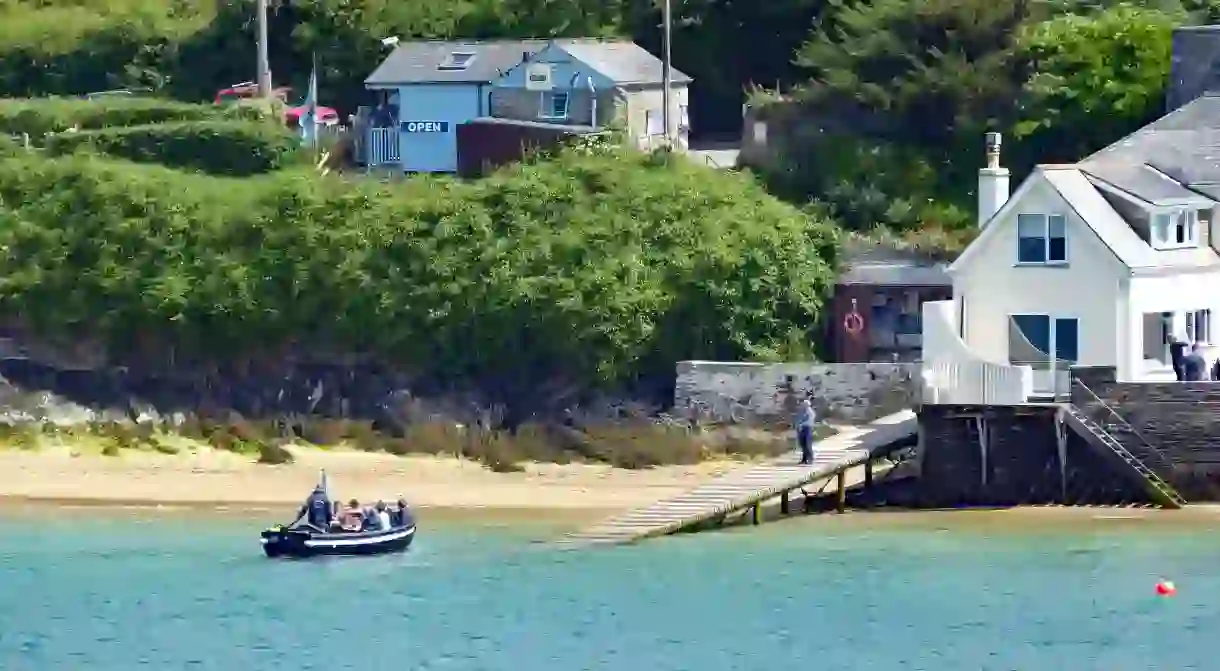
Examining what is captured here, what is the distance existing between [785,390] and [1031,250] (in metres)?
6.14

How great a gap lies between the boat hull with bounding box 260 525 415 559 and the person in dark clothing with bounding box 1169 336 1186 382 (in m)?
14.3

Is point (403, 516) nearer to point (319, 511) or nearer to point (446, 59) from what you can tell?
point (319, 511)

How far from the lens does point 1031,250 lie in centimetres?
5444

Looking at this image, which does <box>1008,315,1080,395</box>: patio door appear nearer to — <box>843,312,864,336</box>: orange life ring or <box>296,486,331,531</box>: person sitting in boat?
<box>843,312,864,336</box>: orange life ring

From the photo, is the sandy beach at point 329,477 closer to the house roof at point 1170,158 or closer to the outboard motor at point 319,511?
the outboard motor at point 319,511

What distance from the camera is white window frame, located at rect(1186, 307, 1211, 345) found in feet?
179

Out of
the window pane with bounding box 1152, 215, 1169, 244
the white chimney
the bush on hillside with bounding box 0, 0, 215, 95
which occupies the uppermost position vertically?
the bush on hillside with bounding box 0, 0, 215, 95

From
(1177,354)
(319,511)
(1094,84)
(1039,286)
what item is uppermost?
(1094,84)

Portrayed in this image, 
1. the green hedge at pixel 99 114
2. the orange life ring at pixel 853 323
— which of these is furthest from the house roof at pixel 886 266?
the green hedge at pixel 99 114

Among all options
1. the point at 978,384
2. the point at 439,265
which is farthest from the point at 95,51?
the point at 978,384

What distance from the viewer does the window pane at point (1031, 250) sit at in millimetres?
54281

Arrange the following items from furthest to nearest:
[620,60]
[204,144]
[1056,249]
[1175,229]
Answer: [620,60]
[204,144]
[1175,229]
[1056,249]

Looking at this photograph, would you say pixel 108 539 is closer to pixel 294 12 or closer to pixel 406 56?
pixel 406 56

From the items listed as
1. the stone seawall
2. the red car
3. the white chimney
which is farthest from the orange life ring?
the red car
